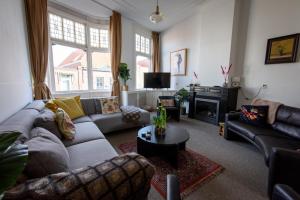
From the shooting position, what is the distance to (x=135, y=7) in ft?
12.6

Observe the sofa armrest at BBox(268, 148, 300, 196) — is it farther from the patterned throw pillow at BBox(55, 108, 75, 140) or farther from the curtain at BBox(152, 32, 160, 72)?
the curtain at BBox(152, 32, 160, 72)

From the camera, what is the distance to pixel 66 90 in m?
3.88

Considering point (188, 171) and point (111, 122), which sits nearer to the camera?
point (188, 171)

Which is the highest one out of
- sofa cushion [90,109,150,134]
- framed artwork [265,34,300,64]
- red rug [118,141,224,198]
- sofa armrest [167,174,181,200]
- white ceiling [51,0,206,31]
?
white ceiling [51,0,206,31]

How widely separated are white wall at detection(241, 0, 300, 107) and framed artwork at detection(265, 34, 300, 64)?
0.30 ft

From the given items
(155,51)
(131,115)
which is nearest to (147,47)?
(155,51)

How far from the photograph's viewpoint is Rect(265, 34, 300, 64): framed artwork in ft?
8.85

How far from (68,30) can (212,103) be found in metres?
4.26

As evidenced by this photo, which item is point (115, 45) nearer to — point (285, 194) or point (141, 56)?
point (141, 56)

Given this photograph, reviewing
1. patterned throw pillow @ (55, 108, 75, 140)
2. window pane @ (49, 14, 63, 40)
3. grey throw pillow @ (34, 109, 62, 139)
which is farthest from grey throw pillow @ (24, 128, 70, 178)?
window pane @ (49, 14, 63, 40)

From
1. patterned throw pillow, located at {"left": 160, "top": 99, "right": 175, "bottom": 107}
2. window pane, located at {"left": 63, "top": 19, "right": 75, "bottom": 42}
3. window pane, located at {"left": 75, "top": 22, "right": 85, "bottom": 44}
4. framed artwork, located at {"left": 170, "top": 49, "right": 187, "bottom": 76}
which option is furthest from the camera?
framed artwork, located at {"left": 170, "top": 49, "right": 187, "bottom": 76}

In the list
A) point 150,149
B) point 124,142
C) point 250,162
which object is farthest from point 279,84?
point 124,142

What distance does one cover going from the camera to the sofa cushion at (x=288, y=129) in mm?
2070

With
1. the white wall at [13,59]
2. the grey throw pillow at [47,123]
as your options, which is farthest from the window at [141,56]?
the grey throw pillow at [47,123]
